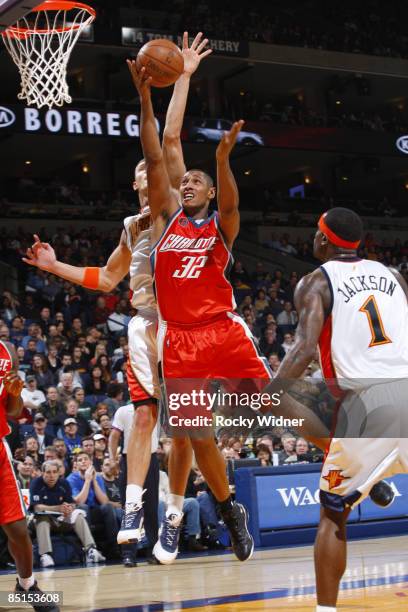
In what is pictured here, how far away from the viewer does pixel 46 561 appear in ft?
32.3

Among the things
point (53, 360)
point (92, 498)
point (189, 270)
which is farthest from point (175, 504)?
A: point (53, 360)

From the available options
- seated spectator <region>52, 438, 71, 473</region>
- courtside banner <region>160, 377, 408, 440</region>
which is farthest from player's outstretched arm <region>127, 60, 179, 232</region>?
seated spectator <region>52, 438, 71, 473</region>

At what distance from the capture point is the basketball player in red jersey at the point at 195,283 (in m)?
5.77

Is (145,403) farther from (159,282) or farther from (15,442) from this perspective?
(15,442)

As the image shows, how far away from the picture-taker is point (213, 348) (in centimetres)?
580

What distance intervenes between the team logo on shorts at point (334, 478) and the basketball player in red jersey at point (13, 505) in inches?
97.2

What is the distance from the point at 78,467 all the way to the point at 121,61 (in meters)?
17.3

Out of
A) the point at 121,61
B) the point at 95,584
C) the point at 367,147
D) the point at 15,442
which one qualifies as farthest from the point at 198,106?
the point at 95,584

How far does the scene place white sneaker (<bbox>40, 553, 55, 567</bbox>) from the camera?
32.3ft

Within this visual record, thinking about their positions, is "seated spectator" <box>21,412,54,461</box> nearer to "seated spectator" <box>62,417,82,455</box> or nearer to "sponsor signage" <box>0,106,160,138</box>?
"seated spectator" <box>62,417,82,455</box>

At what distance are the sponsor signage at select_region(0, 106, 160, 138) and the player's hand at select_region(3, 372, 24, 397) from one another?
13039 millimetres

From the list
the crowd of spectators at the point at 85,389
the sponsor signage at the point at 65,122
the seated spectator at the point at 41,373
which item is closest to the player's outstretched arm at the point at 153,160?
the crowd of spectators at the point at 85,389

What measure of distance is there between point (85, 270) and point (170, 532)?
1.87m

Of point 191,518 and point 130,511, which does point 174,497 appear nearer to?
point 130,511
